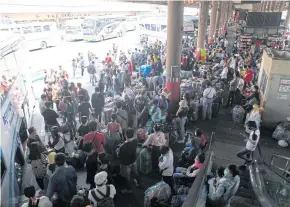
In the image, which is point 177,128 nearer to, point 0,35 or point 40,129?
point 40,129

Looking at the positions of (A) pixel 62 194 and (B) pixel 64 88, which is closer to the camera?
(A) pixel 62 194

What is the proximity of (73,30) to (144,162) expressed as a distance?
2580 cm

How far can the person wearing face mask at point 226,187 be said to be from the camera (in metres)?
4.13

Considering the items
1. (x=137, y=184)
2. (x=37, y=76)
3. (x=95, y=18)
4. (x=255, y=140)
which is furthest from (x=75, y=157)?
(x=95, y=18)

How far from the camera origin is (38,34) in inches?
902

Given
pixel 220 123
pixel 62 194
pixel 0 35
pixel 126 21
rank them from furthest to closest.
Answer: pixel 126 21 < pixel 220 123 < pixel 0 35 < pixel 62 194

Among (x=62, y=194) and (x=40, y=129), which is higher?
(x=62, y=194)

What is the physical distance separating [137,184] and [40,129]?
4966mm

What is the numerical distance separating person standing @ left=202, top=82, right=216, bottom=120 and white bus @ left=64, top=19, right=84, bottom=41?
861 inches

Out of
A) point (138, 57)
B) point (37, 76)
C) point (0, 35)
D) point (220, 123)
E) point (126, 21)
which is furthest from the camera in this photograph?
point (126, 21)

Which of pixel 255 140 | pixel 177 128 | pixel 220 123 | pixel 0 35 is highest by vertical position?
pixel 0 35

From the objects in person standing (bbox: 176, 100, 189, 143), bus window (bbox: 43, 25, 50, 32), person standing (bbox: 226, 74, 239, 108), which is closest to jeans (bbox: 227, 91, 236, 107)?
person standing (bbox: 226, 74, 239, 108)

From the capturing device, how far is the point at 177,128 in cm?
747

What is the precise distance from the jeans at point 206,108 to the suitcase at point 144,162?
12.8 ft
